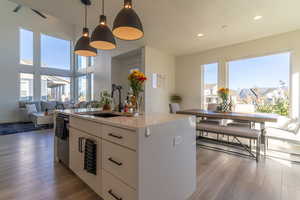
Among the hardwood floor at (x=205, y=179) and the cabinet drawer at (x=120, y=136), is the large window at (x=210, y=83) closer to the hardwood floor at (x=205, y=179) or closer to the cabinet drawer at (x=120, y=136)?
the hardwood floor at (x=205, y=179)

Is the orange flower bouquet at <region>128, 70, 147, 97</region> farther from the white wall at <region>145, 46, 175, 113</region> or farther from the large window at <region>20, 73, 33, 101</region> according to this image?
the large window at <region>20, 73, 33, 101</region>

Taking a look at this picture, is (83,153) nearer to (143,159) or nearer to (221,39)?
(143,159)

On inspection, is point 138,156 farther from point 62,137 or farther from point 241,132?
point 241,132

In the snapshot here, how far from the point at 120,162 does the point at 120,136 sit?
230 millimetres

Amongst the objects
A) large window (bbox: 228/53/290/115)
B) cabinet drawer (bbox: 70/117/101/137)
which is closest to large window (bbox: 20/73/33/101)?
cabinet drawer (bbox: 70/117/101/137)

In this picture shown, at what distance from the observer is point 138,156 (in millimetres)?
1072

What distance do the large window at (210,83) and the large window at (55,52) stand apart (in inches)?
292

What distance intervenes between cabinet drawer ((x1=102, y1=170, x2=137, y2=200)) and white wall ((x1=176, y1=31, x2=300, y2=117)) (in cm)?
461

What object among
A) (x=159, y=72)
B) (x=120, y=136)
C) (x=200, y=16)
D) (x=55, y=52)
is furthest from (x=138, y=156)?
(x=55, y=52)

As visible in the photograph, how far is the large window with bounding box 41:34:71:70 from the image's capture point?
23.4 feet

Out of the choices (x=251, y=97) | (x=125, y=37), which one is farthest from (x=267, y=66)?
(x=125, y=37)

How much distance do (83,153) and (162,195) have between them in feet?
3.41

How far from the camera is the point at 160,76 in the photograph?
18.1ft

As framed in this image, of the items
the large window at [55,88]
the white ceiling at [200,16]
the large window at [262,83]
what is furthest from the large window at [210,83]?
the large window at [55,88]
